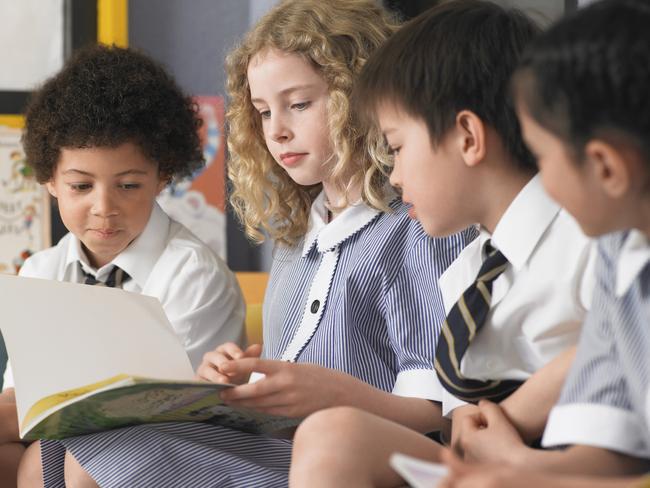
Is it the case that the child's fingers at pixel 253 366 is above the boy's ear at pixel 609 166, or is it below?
below

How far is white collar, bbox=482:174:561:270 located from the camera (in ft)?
3.65

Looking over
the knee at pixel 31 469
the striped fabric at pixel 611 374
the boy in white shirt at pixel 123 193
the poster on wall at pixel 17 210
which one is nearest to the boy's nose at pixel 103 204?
the boy in white shirt at pixel 123 193

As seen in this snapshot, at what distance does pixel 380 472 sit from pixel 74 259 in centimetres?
95

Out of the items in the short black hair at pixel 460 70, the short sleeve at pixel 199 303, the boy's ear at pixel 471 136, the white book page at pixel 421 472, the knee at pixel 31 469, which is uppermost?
the short black hair at pixel 460 70

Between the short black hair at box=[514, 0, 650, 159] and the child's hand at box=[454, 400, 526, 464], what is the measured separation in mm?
336

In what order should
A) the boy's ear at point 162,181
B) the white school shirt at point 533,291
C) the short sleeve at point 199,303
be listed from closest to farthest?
the white school shirt at point 533,291 < the short sleeve at point 199,303 < the boy's ear at point 162,181

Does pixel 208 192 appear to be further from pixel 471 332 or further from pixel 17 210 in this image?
pixel 471 332

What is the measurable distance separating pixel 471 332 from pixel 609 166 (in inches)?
14.7

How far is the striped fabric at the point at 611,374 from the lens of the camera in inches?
33.0

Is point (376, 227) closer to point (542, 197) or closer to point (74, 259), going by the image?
point (542, 197)

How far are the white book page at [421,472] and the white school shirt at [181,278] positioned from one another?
901 millimetres

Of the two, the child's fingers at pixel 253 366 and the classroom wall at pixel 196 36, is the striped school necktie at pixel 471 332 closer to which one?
the child's fingers at pixel 253 366

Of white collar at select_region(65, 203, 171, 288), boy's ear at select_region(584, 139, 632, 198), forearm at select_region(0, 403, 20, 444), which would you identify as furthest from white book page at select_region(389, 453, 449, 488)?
white collar at select_region(65, 203, 171, 288)

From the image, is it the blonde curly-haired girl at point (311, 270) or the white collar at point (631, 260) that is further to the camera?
the blonde curly-haired girl at point (311, 270)
